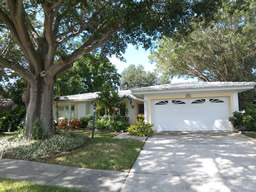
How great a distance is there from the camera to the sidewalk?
11.1 feet

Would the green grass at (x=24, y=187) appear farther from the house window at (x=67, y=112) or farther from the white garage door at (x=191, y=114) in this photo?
the house window at (x=67, y=112)

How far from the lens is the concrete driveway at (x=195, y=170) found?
3301 millimetres

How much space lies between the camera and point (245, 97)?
603 inches

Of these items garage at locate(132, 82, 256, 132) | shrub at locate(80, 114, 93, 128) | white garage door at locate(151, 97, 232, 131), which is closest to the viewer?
garage at locate(132, 82, 256, 132)

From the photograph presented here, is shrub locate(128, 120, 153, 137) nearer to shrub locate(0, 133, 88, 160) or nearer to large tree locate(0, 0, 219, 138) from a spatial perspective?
shrub locate(0, 133, 88, 160)

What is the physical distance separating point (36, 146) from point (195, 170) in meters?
5.54

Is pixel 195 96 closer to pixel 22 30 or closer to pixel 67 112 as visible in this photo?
pixel 22 30

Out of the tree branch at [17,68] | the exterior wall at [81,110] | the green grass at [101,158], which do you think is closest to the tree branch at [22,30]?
→ the tree branch at [17,68]

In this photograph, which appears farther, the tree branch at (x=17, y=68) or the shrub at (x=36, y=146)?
the tree branch at (x=17, y=68)

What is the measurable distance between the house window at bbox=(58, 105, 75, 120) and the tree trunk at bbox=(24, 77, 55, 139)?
878 centimetres

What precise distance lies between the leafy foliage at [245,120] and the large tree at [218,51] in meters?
6.26

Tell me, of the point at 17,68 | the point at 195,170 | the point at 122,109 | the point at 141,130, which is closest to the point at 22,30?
the point at 17,68

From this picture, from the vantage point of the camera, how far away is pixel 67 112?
15.8m

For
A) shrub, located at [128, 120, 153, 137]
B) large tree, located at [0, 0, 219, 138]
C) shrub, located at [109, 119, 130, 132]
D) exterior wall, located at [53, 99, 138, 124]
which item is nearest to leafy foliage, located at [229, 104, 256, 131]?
shrub, located at [128, 120, 153, 137]
